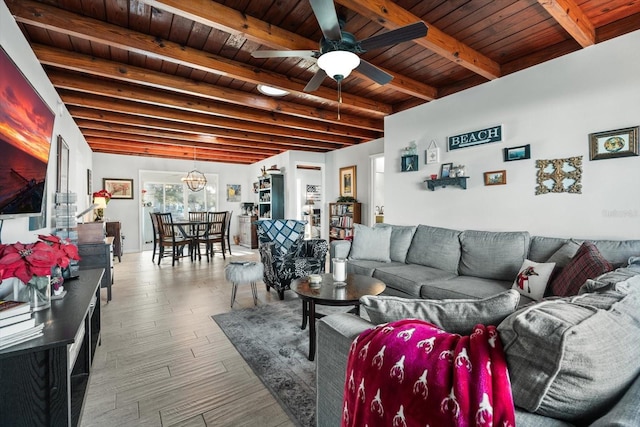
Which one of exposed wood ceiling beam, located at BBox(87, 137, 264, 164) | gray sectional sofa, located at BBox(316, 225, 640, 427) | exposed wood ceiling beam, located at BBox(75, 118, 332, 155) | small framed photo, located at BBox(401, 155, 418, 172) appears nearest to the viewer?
gray sectional sofa, located at BBox(316, 225, 640, 427)

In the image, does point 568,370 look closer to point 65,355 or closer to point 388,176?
point 65,355

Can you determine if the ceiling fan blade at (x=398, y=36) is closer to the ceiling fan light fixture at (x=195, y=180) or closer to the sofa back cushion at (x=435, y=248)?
the sofa back cushion at (x=435, y=248)

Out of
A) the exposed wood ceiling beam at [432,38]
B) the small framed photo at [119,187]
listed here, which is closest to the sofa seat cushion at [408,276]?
the exposed wood ceiling beam at [432,38]

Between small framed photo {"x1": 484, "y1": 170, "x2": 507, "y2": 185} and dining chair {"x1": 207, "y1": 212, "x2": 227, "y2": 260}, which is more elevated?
small framed photo {"x1": 484, "y1": 170, "x2": 507, "y2": 185}

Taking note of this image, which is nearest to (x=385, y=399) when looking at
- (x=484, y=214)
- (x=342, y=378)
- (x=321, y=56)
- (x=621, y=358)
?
(x=342, y=378)

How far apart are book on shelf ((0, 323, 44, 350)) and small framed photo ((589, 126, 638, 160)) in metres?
3.84

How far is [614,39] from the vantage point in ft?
7.92

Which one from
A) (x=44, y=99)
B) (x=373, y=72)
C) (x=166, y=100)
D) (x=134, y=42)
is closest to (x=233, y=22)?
(x=134, y=42)

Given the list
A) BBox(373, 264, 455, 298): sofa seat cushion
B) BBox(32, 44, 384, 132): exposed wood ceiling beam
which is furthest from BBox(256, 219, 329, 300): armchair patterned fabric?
BBox(32, 44, 384, 132): exposed wood ceiling beam

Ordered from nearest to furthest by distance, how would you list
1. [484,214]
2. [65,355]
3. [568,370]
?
[568,370] < [65,355] < [484,214]

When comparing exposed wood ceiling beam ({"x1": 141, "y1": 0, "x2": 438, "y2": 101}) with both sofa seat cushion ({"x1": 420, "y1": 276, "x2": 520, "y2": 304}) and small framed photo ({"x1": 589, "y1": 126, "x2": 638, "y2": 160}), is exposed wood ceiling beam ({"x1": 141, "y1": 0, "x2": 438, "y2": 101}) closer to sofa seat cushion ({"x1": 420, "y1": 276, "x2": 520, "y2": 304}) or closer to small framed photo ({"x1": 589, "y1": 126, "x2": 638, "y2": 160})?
sofa seat cushion ({"x1": 420, "y1": 276, "x2": 520, "y2": 304})

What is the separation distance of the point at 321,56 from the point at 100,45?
2.10 metres

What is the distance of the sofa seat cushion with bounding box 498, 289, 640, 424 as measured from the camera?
64 centimetres

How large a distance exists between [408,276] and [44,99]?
366cm
